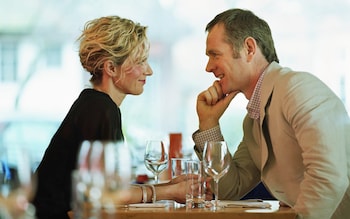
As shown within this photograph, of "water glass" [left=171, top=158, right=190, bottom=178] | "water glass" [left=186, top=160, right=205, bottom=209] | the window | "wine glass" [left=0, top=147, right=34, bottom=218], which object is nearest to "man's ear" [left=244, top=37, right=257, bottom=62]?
"water glass" [left=171, top=158, right=190, bottom=178]

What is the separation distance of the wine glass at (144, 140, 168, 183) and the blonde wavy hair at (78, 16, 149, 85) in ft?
1.06

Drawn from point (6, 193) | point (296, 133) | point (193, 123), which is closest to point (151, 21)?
point (193, 123)

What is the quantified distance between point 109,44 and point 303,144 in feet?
2.82

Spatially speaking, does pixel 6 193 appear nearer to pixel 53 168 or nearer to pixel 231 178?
pixel 53 168

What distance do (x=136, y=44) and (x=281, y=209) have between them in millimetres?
935

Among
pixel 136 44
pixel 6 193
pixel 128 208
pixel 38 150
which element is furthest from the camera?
pixel 38 150

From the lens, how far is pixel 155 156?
3.05m

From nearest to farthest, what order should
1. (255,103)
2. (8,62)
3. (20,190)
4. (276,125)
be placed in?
1. (20,190)
2. (276,125)
3. (255,103)
4. (8,62)

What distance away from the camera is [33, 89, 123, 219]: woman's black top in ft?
9.00

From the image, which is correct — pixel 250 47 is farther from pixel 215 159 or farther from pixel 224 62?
pixel 215 159

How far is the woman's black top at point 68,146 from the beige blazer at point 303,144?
535mm

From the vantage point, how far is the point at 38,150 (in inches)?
298

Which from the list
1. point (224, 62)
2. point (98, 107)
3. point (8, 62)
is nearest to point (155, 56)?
point (8, 62)

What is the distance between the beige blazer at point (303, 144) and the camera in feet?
8.35
